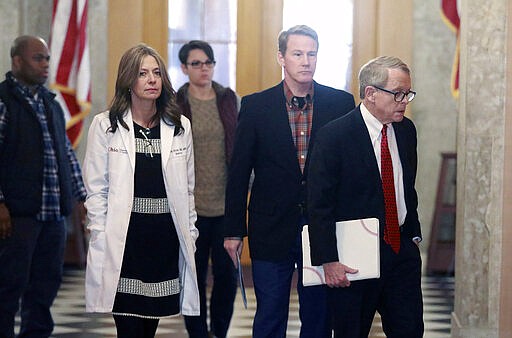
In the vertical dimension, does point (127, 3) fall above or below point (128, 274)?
above

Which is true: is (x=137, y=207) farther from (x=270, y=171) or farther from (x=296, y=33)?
(x=296, y=33)

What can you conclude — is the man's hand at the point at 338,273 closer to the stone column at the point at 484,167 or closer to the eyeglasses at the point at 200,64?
the stone column at the point at 484,167

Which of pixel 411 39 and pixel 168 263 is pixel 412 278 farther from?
pixel 411 39

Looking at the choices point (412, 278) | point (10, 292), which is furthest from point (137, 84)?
point (10, 292)

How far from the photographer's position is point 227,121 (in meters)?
6.55

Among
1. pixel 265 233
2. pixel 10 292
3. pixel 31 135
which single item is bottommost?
pixel 10 292

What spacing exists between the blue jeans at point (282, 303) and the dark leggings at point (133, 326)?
0.53 metres

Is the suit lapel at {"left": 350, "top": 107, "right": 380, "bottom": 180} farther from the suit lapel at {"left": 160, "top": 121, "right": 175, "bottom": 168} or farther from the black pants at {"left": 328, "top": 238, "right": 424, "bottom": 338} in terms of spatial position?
the suit lapel at {"left": 160, "top": 121, "right": 175, "bottom": 168}

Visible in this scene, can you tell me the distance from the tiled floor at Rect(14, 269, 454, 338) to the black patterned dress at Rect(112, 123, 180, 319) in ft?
7.48

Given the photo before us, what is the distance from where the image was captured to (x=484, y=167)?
6520 mm

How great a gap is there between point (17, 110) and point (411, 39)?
457cm

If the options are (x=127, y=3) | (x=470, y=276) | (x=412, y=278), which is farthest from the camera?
(x=127, y=3)

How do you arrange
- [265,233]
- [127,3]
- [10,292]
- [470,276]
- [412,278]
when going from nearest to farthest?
[412,278], [265,233], [10,292], [470,276], [127,3]

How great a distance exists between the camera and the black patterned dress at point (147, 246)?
15.7 feet
